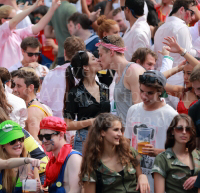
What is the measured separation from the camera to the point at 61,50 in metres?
9.41

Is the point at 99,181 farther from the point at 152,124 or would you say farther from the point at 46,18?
the point at 46,18

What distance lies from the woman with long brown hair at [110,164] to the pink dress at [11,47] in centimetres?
435

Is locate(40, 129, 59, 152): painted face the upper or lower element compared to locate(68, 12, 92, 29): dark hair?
lower

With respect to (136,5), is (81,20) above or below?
below

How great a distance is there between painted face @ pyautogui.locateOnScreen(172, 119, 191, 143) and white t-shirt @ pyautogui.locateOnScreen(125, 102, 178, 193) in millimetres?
293

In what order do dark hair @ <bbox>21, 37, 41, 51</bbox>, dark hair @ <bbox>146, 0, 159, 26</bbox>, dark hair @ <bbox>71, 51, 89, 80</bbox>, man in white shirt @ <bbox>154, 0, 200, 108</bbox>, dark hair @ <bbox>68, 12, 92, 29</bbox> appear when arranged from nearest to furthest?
1. dark hair @ <bbox>71, 51, 89, 80</bbox>
2. man in white shirt @ <bbox>154, 0, 200, 108</bbox>
3. dark hair @ <bbox>21, 37, 41, 51</bbox>
4. dark hair @ <bbox>146, 0, 159, 26</bbox>
5. dark hair @ <bbox>68, 12, 92, 29</bbox>

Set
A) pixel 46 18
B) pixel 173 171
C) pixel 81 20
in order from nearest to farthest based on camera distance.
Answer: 1. pixel 173 171
2. pixel 46 18
3. pixel 81 20

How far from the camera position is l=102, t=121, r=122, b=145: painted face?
457cm

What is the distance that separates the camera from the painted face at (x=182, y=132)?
4.53 meters

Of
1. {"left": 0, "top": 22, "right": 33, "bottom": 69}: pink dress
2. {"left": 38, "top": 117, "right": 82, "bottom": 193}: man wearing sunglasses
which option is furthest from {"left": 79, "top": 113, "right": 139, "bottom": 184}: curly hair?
{"left": 0, "top": 22, "right": 33, "bottom": 69}: pink dress

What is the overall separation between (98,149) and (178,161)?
2.53 feet

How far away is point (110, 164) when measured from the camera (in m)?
4.52

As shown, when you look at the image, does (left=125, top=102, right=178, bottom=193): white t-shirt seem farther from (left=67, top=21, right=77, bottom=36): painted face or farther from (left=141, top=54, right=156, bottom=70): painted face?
(left=67, top=21, right=77, bottom=36): painted face

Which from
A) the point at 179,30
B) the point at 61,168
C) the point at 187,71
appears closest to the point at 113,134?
the point at 61,168
